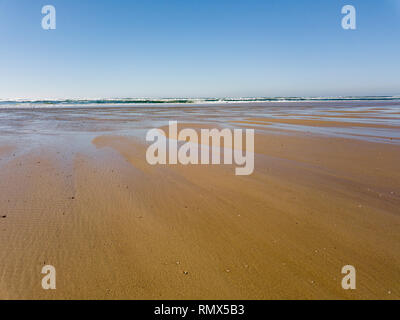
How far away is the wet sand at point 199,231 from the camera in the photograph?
2.58 meters

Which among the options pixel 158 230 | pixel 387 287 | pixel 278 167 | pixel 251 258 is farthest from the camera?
pixel 278 167

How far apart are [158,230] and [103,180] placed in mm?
2656

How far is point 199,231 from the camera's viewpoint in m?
3.61

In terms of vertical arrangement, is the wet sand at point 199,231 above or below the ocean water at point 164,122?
below

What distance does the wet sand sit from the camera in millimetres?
2580

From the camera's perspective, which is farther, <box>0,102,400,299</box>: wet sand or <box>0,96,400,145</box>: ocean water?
<box>0,96,400,145</box>: ocean water

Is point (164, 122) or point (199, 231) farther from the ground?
point (164, 122)

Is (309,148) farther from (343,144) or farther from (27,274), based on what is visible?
(27,274)

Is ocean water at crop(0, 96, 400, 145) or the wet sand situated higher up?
ocean water at crop(0, 96, 400, 145)

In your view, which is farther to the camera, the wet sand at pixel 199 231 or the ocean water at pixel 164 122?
the ocean water at pixel 164 122

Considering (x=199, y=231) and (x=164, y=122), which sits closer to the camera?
(x=199, y=231)
